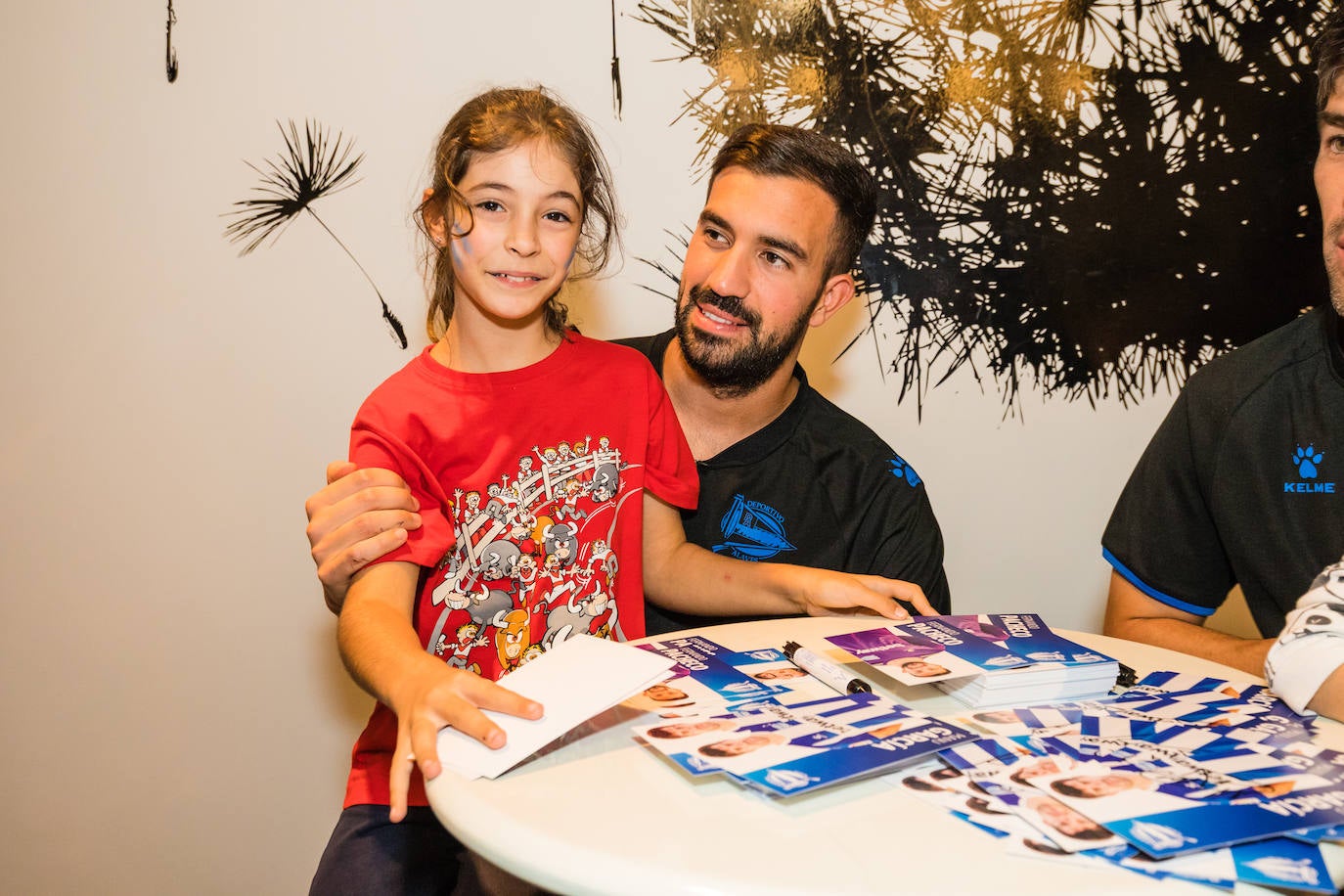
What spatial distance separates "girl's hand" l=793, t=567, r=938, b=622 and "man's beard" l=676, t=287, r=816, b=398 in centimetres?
50

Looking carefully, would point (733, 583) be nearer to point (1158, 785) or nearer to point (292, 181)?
point (1158, 785)

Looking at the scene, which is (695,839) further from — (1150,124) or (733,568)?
(1150,124)

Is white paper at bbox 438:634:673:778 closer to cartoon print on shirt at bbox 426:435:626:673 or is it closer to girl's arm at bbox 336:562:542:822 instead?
girl's arm at bbox 336:562:542:822

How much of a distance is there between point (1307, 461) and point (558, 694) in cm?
131

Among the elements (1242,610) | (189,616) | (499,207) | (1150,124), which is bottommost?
(189,616)

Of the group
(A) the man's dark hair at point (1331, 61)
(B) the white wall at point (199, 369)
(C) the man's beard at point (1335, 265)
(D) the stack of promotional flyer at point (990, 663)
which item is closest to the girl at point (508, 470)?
(D) the stack of promotional flyer at point (990, 663)

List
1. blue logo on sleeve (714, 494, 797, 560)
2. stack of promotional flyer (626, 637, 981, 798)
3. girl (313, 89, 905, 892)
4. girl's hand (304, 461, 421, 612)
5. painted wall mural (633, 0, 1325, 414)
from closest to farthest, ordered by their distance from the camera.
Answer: stack of promotional flyer (626, 637, 981, 798)
girl's hand (304, 461, 421, 612)
girl (313, 89, 905, 892)
blue logo on sleeve (714, 494, 797, 560)
painted wall mural (633, 0, 1325, 414)

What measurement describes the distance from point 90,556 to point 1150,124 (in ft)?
8.76

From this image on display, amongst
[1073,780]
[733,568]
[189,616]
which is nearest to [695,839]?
[1073,780]

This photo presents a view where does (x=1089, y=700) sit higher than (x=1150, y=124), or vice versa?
(x=1150, y=124)

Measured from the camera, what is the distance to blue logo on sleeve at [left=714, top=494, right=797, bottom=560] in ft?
6.23

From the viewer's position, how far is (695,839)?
79 cm

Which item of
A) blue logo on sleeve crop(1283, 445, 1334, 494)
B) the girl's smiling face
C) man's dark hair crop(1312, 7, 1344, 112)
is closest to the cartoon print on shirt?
the girl's smiling face

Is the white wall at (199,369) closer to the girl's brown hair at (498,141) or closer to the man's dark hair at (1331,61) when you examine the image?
the girl's brown hair at (498,141)
